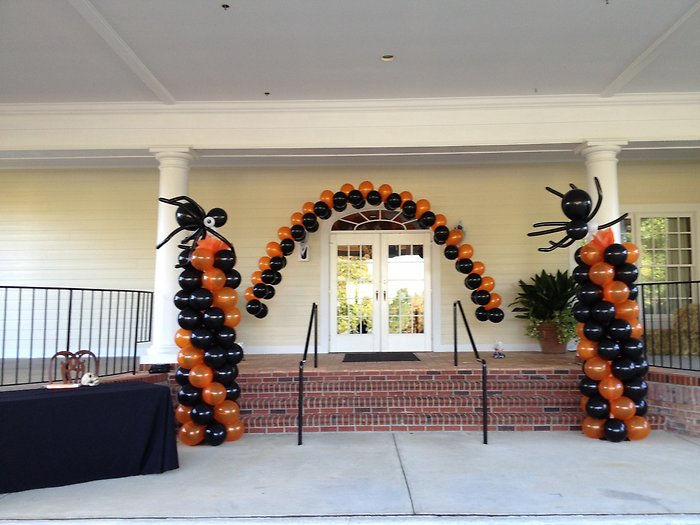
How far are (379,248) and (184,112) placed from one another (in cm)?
372

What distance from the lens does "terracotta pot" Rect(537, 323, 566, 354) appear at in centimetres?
779

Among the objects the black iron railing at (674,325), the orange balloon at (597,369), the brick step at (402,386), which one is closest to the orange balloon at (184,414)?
the brick step at (402,386)

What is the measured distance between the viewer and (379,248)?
340 inches

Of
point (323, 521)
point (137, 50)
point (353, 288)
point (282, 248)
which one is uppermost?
point (137, 50)

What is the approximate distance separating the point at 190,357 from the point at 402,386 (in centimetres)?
247

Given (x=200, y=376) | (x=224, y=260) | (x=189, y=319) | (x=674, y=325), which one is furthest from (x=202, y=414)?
(x=674, y=325)

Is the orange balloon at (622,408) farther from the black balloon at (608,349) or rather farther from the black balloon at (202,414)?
the black balloon at (202,414)

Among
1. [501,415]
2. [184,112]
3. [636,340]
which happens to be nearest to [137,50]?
[184,112]

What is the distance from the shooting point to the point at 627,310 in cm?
519

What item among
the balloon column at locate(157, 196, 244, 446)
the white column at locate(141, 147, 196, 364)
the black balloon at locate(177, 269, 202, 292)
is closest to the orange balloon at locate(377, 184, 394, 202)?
the white column at locate(141, 147, 196, 364)

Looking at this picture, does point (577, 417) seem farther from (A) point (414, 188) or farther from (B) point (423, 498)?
(A) point (414, 188)

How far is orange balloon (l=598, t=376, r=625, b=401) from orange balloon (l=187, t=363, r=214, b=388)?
4.00m

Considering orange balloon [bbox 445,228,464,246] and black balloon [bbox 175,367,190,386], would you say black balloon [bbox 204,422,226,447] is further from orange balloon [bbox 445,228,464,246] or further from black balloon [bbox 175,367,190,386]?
orange balloon [bbox 445,228,464,246]

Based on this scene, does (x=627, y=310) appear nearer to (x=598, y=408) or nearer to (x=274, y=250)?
(x=598, y=408)
